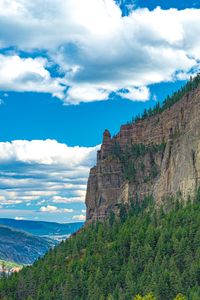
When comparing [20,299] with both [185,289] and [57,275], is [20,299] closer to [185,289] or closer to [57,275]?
[57,275]

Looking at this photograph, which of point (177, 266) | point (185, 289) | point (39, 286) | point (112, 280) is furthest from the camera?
point (39, 286)

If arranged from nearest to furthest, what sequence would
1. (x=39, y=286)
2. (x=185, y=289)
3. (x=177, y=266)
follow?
(x=185, y=289) < (x=177, y=266) < (x=39, y=286)

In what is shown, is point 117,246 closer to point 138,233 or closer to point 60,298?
point 138,233

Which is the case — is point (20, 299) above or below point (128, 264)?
below

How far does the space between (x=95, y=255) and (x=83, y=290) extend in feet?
84.0

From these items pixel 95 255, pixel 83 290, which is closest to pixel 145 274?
pixel 83 290

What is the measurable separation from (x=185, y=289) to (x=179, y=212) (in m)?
56.3

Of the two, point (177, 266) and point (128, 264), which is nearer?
point (177, 266)

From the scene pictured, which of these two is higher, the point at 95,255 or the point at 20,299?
the point at 95,255

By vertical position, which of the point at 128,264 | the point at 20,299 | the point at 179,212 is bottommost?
the point at 20,299

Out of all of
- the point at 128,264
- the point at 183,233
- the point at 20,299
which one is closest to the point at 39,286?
the point at 20,299

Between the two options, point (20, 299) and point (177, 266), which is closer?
point (177, 266)

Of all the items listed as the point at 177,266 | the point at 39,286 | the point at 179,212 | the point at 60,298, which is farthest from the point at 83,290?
the point at 179,212

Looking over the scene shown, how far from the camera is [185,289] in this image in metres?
→ 144
